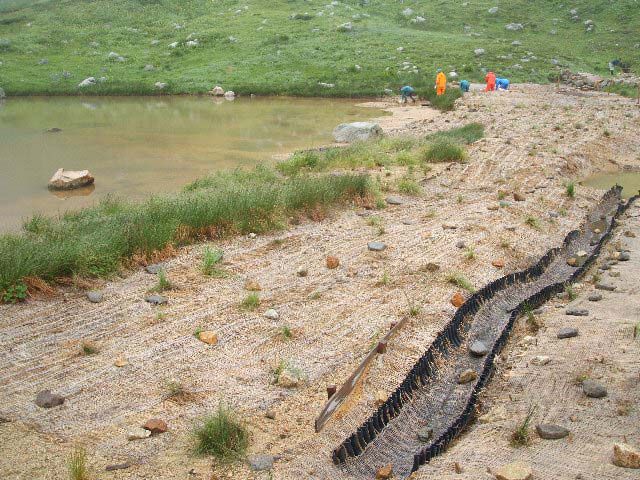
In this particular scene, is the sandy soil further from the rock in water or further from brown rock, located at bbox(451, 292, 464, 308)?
the rock in water

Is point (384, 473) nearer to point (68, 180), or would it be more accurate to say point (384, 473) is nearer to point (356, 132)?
point (68, 180)

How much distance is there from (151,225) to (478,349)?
462 cm

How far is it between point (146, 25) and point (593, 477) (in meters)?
44.0

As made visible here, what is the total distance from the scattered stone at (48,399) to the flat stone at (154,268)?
2.70 meters

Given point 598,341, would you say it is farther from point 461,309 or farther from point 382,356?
point 382,356

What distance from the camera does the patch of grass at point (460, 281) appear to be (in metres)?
8.13

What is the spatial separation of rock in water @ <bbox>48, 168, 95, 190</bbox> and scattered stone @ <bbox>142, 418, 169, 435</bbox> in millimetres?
10255

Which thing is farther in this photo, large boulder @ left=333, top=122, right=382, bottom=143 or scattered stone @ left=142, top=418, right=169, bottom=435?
large boulder @ left=333, top=122, right=382, bottom=143

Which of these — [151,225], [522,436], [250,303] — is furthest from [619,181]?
[522,436]

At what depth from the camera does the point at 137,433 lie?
204 inches

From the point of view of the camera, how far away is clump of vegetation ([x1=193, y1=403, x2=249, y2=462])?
4902mm

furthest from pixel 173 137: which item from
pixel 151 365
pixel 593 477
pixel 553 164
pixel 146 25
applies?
pixel 146 25

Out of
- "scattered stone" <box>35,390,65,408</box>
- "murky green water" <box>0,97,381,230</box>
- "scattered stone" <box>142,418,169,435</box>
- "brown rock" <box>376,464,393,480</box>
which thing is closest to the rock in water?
"murky green water" <box>0,97,381,230</box>

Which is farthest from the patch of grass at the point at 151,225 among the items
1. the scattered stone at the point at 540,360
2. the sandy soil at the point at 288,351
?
the scattered stone at the point at 540,360
